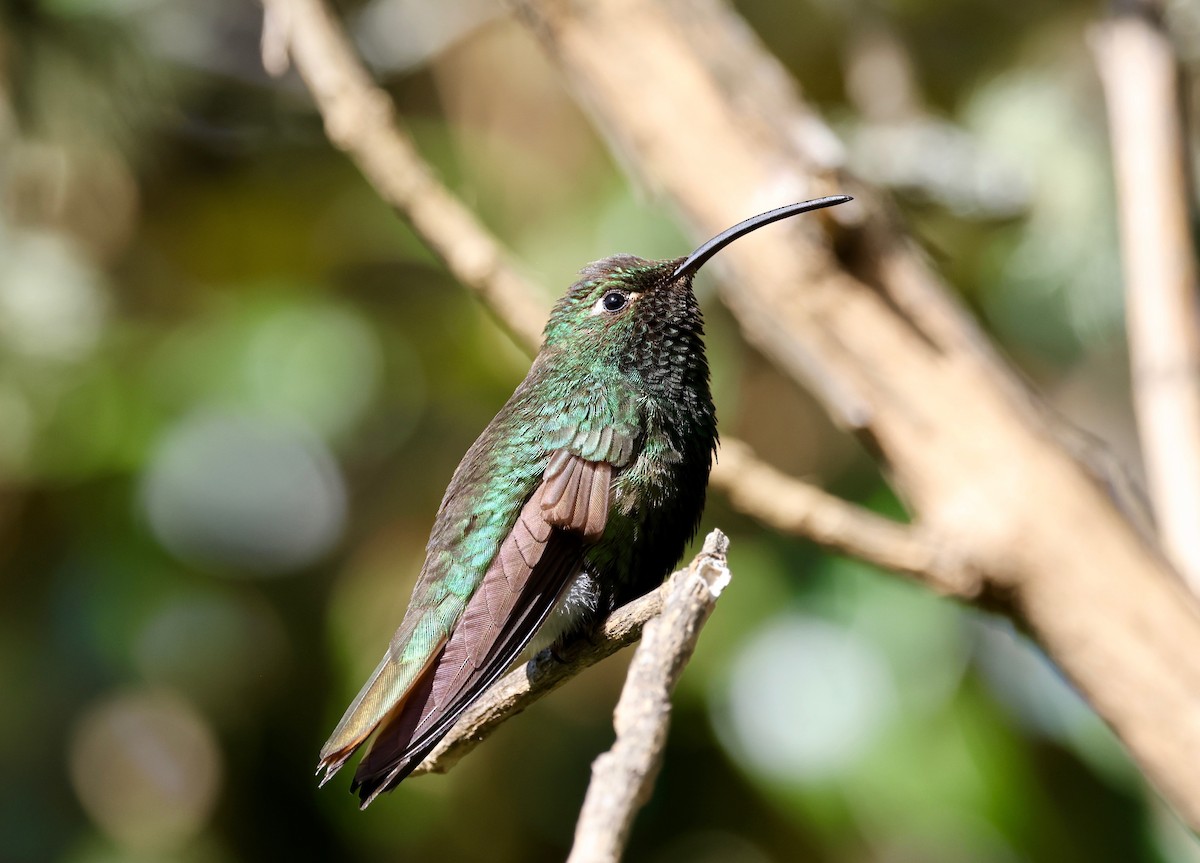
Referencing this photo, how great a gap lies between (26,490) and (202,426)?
0.53 m

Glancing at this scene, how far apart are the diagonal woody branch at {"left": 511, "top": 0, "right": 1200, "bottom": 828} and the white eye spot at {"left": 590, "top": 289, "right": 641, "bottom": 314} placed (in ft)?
0.80

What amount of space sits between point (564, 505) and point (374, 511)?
76.9 inches

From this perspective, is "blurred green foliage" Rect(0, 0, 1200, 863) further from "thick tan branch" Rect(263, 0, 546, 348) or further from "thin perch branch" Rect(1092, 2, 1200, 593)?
"thick tan branch" Rect(263, 0, 546, 348)

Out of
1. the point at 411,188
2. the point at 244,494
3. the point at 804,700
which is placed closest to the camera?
the point at 411,188

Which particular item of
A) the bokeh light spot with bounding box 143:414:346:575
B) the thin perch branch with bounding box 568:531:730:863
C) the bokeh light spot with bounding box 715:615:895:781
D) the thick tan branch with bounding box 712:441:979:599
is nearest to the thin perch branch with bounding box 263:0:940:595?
the thick tan branch with bounding box 712:441:979:599

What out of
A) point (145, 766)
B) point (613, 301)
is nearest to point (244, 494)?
point (145, 766)

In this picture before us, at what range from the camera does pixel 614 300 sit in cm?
208

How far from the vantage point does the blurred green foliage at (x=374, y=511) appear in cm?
308

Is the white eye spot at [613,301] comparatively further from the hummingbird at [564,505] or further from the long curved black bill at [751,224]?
the long curved black bill at [751,224]

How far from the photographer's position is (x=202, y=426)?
3.53 metres

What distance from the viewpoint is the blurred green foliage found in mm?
3084

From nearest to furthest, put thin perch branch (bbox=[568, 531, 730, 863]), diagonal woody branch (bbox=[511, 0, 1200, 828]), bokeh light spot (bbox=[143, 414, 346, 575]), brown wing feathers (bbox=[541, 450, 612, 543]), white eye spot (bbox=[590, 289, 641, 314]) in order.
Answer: thin perch branch (bbox=[568, 531, 730, 863]) → brown wing feathers (bbox=[541, 450, 612, 543]) → diagonal woody branch (bbox=[511, 0, 1200, 828]) → white eye spot (bbox=[590, 289, 641, 314]) → bokeh light spot (bbox=[143, 414, 346, 575])

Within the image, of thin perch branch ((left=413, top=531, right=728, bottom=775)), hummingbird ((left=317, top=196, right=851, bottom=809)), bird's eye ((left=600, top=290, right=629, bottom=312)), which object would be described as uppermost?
bird's eye ((left=600, top=290, right=629, bottom=312))

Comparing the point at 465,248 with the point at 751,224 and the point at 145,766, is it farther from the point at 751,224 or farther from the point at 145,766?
the point at 145,766
